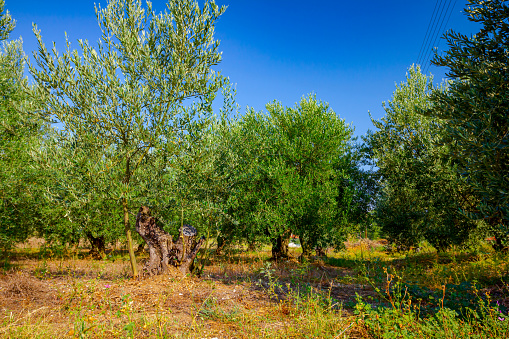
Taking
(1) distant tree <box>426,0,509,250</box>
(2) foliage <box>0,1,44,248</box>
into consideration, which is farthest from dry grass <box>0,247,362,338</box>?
(2) foliage <box>0,1,44,248</box>

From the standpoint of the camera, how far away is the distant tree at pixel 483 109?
8.08 meters

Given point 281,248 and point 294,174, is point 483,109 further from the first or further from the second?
point 281,248

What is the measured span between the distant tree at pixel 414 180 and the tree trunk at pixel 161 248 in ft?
46.1

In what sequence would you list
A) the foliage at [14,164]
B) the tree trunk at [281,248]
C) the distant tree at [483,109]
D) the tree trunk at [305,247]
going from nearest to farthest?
the distant tree at [483,109], the foliage at [14,164], the tree trunk at [305,247], the tree trunk at [281,248]

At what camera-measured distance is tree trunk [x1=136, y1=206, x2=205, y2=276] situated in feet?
36.3

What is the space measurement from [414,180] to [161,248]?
16212 mm

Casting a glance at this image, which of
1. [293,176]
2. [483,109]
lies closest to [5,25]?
[293,176]

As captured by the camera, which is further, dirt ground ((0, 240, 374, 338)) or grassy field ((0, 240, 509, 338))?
dirt ground ((0, 240, 374, 338))

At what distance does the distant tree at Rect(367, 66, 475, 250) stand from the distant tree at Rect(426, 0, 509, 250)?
270 inches

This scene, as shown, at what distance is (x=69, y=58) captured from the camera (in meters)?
9.57

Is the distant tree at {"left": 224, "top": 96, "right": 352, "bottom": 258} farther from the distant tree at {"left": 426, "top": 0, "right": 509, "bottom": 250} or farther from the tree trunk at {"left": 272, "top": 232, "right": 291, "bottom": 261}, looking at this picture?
the distant tree at {"left": 426, "top": 0, "right": 509, "bottom": 250}

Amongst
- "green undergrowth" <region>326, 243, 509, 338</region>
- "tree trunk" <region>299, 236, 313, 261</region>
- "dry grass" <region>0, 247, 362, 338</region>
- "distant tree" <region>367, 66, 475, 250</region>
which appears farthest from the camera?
"tree trunk" <region>299, 236, 313, 261</region>

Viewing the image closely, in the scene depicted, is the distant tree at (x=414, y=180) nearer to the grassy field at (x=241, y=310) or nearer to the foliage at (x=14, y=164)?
the grassy field at (x=241, y=310)

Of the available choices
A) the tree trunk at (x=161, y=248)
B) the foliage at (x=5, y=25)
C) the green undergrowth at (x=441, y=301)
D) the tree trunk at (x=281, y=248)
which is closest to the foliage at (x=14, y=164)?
the foliage at (x=5, y=25)
